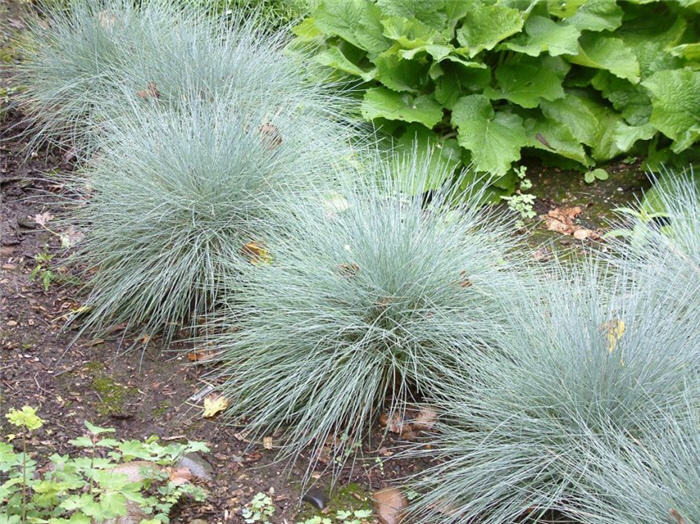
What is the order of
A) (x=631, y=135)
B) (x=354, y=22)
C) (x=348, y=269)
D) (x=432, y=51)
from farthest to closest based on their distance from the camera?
(x=354, y=22)
(x=631, y=135)
(x=432, y=51)
(x=348, y=269)

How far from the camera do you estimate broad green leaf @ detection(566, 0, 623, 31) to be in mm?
4039

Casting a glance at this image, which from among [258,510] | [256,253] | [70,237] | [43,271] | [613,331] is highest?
[613,331]

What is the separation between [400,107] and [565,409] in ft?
7.19

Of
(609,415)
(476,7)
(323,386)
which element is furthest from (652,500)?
(476,7)

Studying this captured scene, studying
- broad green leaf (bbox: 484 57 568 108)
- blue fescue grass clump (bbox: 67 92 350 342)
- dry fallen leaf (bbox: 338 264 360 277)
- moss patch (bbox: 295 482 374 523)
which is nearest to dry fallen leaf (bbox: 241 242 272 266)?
blue fescue grass clump (bbox: 67 92 350 342)

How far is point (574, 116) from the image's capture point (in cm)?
413

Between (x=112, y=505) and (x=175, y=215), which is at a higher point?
(x=175, y=215)

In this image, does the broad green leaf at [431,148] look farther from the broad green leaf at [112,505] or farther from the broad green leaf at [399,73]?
the broad green leaf at [112,505]

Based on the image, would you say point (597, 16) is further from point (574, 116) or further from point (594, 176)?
point (594, 176)

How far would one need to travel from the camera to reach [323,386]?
107 inches

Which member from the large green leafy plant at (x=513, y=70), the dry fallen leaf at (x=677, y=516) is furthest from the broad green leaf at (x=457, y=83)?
the dry fallen leaf at (x=677, y=516)

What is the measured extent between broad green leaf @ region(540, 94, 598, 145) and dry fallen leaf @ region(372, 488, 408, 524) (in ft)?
7.87

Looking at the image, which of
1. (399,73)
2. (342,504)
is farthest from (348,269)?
(399,73)

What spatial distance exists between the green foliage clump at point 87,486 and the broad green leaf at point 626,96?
9.68 feet
